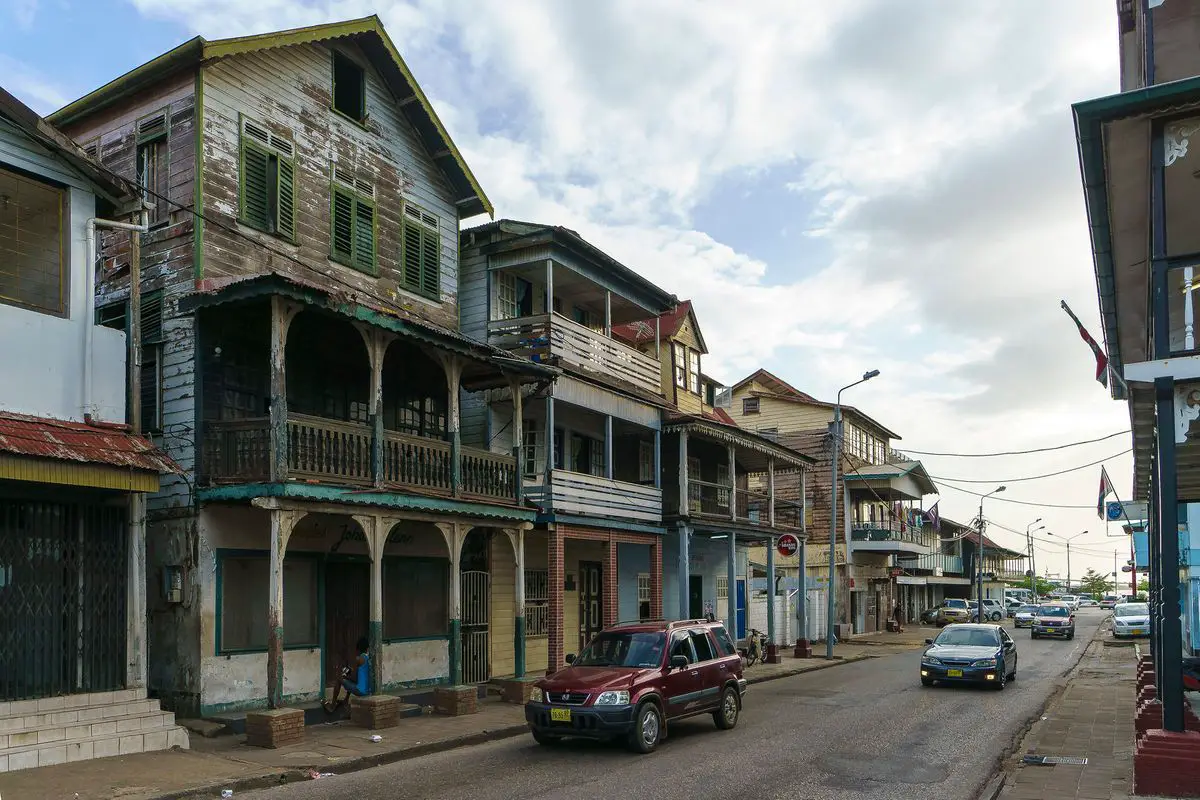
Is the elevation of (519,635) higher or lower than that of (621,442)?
lower

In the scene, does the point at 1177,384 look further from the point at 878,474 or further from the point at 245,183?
the point at 878,474

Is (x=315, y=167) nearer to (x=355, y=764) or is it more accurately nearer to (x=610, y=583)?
(x=355, y=764)

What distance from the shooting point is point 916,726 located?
16.5m

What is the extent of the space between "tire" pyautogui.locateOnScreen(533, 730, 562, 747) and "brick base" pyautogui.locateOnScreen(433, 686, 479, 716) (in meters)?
2.85

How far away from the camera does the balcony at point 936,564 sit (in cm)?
6008

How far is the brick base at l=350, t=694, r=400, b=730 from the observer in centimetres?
1541

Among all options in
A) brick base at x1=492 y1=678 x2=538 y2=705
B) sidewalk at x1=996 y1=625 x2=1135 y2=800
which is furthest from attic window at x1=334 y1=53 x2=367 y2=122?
A: sidewalk at x1=996 y1=625 x2=1135 y2=800

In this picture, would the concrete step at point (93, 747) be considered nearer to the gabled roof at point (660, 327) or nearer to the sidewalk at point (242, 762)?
the sidewalk at point (242, 762)

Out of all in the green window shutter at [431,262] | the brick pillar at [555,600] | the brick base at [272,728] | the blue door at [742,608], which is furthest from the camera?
the blue door at [742,608]

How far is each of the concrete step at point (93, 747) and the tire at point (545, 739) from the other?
4.59 meters

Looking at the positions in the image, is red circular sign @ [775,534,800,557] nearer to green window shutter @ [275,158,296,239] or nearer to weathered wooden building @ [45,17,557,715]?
weathered wooden building @ [45,17,557,715]

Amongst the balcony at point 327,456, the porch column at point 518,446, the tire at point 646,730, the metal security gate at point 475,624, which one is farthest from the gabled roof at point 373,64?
the tire at point 646,730

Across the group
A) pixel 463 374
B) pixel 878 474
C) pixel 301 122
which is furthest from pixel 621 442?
pixel 878 474

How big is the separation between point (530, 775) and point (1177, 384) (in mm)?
8318
